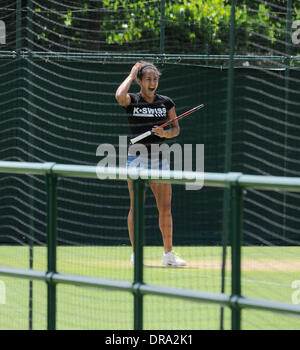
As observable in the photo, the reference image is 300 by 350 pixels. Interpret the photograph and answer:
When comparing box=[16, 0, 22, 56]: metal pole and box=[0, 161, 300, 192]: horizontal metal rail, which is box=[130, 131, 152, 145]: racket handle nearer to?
box=[16, 0, 22, 56]: metal pole

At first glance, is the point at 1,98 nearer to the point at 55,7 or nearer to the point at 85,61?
the point at 85,61

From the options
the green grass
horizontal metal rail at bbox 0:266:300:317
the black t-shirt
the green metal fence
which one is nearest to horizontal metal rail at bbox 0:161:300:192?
the green metal fence

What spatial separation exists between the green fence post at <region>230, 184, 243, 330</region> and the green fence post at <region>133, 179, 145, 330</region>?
1.65 feet

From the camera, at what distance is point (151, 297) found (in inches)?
275

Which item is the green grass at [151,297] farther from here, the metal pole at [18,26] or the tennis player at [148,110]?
the metal pole at [18,26]

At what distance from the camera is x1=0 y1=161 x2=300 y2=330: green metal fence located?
3705 millimetres

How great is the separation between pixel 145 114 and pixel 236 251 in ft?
16.4

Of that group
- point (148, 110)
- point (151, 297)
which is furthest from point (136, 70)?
point (151, 297)

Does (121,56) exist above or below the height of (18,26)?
below

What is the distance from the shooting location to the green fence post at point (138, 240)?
4172 mm

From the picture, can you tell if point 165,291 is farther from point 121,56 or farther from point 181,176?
point 121,56

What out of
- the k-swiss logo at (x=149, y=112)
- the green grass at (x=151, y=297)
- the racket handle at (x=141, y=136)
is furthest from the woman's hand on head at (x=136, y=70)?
the green grass at (x=151, y=297)

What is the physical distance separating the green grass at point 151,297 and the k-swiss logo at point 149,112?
1372 mm
